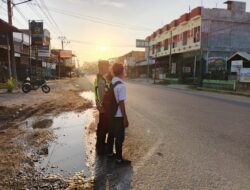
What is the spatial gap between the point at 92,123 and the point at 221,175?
17.2ft

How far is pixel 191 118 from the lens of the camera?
32.6 feet

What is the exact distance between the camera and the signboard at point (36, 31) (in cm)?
3320

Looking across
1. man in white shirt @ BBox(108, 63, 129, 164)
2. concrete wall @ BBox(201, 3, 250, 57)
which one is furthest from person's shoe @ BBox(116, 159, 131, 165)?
concrete wall @ BBox(201, 3, 250, 57)

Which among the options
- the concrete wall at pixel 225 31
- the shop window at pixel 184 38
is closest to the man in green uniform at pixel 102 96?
the concrete wall at pixel 225 31

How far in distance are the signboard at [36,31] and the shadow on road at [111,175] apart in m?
30.8

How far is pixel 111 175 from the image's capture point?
4465 millimetres

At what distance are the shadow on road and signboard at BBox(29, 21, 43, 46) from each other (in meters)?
30.8

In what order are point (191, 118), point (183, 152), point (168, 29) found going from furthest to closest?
point (168, 29), point (191, 118), point (183, 152)

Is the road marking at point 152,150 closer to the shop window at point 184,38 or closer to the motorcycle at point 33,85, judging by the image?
the motorcycle at point 33,85

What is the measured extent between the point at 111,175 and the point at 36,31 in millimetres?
31919

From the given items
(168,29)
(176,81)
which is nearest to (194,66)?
(176,81)

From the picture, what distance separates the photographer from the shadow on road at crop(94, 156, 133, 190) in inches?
159

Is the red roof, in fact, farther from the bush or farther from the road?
the road

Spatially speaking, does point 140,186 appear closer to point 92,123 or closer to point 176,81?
point 92,123
